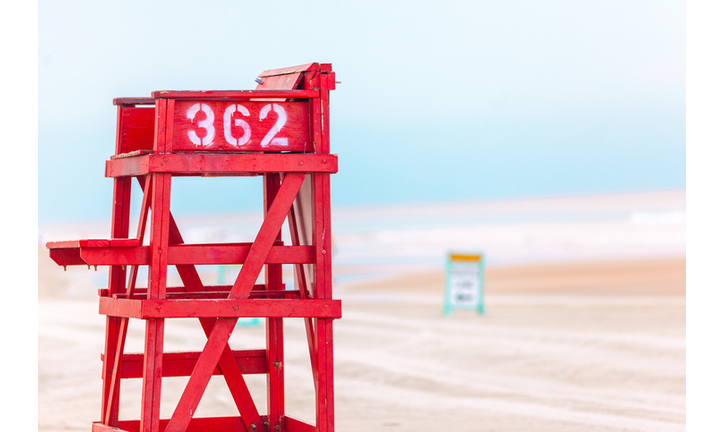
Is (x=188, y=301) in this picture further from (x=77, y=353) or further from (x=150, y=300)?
(x=77, y=353)

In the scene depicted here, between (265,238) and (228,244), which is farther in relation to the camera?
(228,244)

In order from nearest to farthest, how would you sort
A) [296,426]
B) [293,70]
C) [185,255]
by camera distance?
[185,255] → [293,70] → [296,426]

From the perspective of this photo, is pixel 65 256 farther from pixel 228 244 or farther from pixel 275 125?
pixel 275 125

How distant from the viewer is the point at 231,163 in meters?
5.50

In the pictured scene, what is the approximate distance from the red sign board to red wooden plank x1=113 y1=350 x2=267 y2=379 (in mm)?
1611

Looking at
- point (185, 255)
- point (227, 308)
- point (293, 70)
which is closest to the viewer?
point (227, 308)

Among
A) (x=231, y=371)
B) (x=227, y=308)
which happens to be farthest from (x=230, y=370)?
(x=227, y=308)

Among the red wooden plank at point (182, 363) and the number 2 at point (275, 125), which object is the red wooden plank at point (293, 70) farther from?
the red wooden plank at point (182, 363)

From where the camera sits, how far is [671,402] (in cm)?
1064

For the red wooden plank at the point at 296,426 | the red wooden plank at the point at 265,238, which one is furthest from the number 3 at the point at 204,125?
the red wooden plank at the point at 296,426

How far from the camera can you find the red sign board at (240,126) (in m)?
5.50

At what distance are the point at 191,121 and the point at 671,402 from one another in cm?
736

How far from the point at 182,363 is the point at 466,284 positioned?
50.1ft

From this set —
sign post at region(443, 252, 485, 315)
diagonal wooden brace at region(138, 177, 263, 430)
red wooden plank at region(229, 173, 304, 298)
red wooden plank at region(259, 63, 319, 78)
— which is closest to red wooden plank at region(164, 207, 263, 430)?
diagonal wooden brace at region(138, 177, 263, 430)
